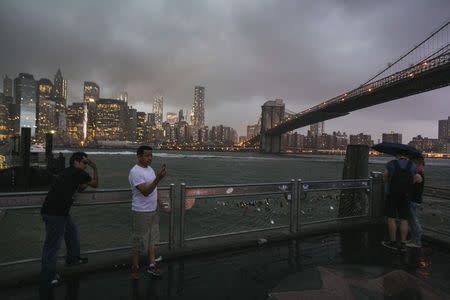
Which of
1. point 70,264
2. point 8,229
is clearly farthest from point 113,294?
point 8,229

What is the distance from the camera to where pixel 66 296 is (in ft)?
14.0

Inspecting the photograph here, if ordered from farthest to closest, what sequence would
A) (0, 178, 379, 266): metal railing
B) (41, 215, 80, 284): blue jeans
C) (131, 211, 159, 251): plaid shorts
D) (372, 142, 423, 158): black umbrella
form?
(372, 142, 423, 158): black umbrella
(0, 178, 379, 266): metal railing
(131, 211, 159, 251): plaid shorts
(41, 215, 80, 284): blue jeans

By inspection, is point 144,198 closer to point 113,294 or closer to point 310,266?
point 113,294

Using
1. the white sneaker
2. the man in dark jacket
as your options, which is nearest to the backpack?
the white sneaker

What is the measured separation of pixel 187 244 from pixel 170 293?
5.99ft

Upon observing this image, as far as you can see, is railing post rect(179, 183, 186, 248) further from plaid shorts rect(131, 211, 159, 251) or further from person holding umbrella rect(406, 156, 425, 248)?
person holding umbrella rect(406, 156, 425, 248)

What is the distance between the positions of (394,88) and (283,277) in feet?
179

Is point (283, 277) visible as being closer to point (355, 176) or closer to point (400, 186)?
point (400, 186)

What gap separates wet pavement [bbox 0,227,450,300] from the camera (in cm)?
437

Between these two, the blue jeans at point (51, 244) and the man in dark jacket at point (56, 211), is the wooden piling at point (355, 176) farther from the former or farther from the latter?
the blue jeans at point (51, 244)

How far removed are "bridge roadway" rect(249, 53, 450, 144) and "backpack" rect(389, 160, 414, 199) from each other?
42.1 metres

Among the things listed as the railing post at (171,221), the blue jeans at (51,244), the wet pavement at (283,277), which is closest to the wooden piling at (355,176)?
the wet pavement at (283,277)

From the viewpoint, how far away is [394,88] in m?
52.3

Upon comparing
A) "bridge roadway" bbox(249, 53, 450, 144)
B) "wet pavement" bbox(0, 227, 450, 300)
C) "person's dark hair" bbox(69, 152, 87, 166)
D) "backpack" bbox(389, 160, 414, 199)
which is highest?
"bridge roadway" bbox(249, 53, 450, 144)
